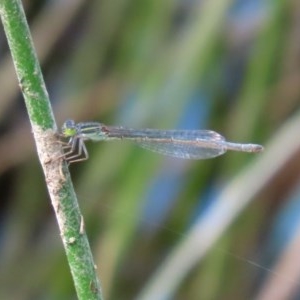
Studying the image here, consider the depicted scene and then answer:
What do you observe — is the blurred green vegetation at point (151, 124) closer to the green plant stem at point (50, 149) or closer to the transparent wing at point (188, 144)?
the transparent wing at point (188, 144)

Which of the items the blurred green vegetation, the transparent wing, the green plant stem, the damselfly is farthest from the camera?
the blurred green vegetation

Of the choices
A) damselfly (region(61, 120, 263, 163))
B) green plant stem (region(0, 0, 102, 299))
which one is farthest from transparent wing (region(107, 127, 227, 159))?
green plant stem (region(0, 0, 102, 299))

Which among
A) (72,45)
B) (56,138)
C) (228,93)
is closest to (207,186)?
(228,93)

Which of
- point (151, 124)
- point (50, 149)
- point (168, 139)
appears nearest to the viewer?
point (50, 149)

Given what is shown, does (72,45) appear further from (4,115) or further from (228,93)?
(228,93)

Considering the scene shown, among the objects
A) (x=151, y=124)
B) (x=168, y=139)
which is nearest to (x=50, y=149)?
(x=168, y=139)

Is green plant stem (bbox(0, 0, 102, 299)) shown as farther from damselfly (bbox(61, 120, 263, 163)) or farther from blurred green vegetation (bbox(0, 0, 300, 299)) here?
blurred green vegetation (bbox(0, 0, 300, 299))

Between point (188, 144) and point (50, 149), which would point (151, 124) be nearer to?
point (188, 144)
